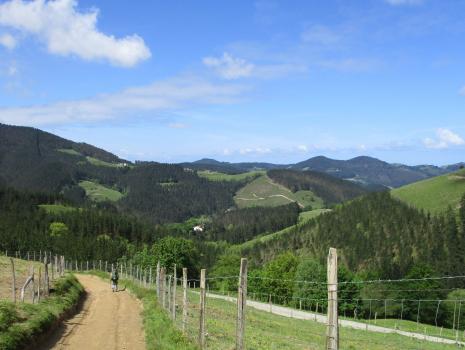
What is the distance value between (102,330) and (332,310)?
1816 centimetres

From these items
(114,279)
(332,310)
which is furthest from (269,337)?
(114,279)

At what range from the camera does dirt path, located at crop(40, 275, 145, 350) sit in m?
21.6

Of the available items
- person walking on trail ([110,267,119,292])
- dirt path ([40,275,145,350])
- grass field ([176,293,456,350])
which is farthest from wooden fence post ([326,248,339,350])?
person walking on trail ([110,267,119,292])

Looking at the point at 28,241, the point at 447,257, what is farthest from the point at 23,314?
the point at 447,257

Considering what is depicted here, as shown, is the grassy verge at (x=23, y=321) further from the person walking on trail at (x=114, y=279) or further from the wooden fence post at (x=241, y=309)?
the person walking on trail at (x=114, y=279)

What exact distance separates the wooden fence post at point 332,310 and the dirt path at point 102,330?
41.3ft

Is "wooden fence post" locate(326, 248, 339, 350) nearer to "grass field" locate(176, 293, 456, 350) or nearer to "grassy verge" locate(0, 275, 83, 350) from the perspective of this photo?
"grass field" locate(176, 293, 456, 350)

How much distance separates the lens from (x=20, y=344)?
18406mm

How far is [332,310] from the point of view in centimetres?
1101

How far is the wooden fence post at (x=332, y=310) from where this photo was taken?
10797 millimetres

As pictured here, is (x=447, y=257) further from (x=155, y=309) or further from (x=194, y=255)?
(x=155, y=309)

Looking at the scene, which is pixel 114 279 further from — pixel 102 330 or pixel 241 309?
pixel 241 309

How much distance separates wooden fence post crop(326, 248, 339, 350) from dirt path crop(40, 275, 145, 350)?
12.6 meters

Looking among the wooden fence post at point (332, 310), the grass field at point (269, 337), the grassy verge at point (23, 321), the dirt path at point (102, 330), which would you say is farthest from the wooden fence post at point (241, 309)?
the grassy verge at point (23, 321)
